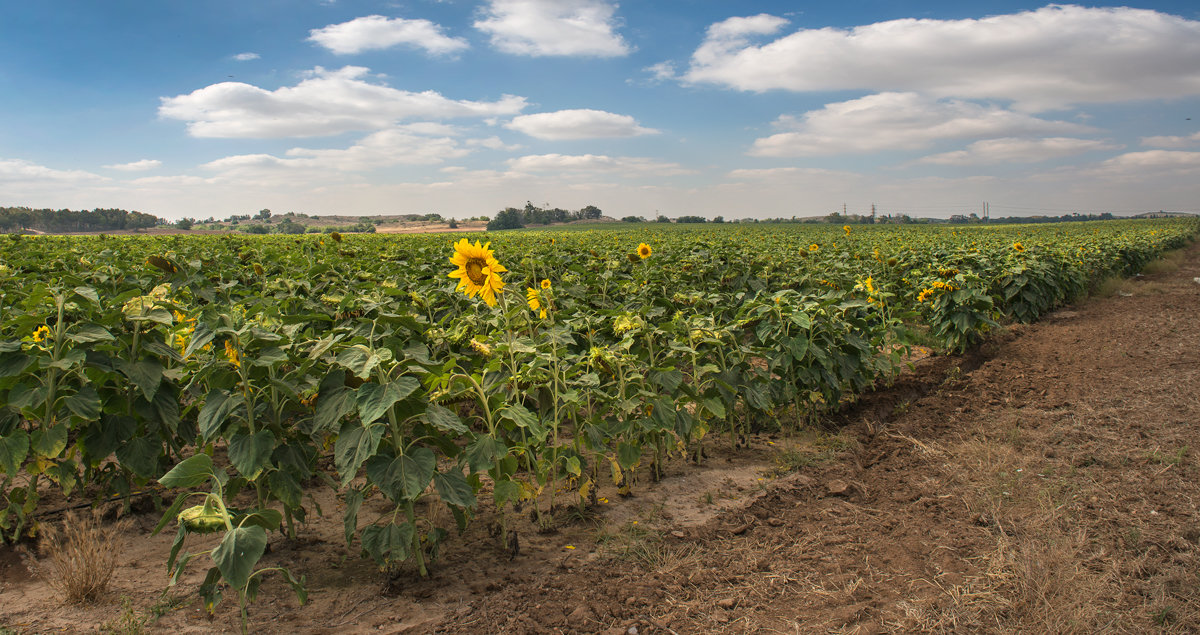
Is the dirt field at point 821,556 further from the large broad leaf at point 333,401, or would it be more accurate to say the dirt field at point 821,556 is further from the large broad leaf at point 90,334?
the large broad leaf at point 90,334

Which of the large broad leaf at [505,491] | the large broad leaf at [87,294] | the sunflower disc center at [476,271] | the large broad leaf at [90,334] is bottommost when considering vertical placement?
the large broad leaf at [505,491]

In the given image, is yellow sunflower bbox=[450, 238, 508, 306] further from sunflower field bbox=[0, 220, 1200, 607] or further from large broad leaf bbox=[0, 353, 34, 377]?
large broad leaf bbox=[0, 353, 34, 377]

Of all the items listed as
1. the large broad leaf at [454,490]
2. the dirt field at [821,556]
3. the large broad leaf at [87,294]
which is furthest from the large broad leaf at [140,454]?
the large broad leaf at [454,490]

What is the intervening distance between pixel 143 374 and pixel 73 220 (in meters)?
83.4

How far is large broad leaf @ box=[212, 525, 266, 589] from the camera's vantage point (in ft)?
7.07

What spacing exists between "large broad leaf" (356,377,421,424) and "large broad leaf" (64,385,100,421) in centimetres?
139

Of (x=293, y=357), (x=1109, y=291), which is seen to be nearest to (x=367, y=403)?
(x=293, y=357)

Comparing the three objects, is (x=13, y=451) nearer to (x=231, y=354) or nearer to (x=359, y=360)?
(x=231, y=354)

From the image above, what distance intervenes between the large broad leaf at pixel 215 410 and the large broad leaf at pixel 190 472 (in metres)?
0.12

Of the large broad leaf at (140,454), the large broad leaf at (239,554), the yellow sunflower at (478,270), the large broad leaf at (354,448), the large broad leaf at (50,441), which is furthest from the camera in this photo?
the yellow sunflower at (478,270)

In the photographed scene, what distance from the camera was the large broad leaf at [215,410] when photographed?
259cm

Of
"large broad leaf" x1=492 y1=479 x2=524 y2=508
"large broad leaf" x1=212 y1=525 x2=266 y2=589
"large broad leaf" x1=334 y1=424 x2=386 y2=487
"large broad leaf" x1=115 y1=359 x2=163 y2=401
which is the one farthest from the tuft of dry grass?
"large broad leaf" x1=492 y1=479 x2=524 y2=508

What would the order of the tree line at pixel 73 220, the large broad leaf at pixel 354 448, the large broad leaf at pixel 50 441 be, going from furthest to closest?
1. the tree line at pixel 73 220
2. the large broad leaf at pixel 50 441
3. the large broad leaf at pixel 354 448

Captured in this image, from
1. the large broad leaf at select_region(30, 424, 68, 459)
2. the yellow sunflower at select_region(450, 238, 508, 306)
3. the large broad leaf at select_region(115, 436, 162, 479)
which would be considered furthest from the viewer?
the yellow sunflower at select_region(450, 238, 508, 306)
